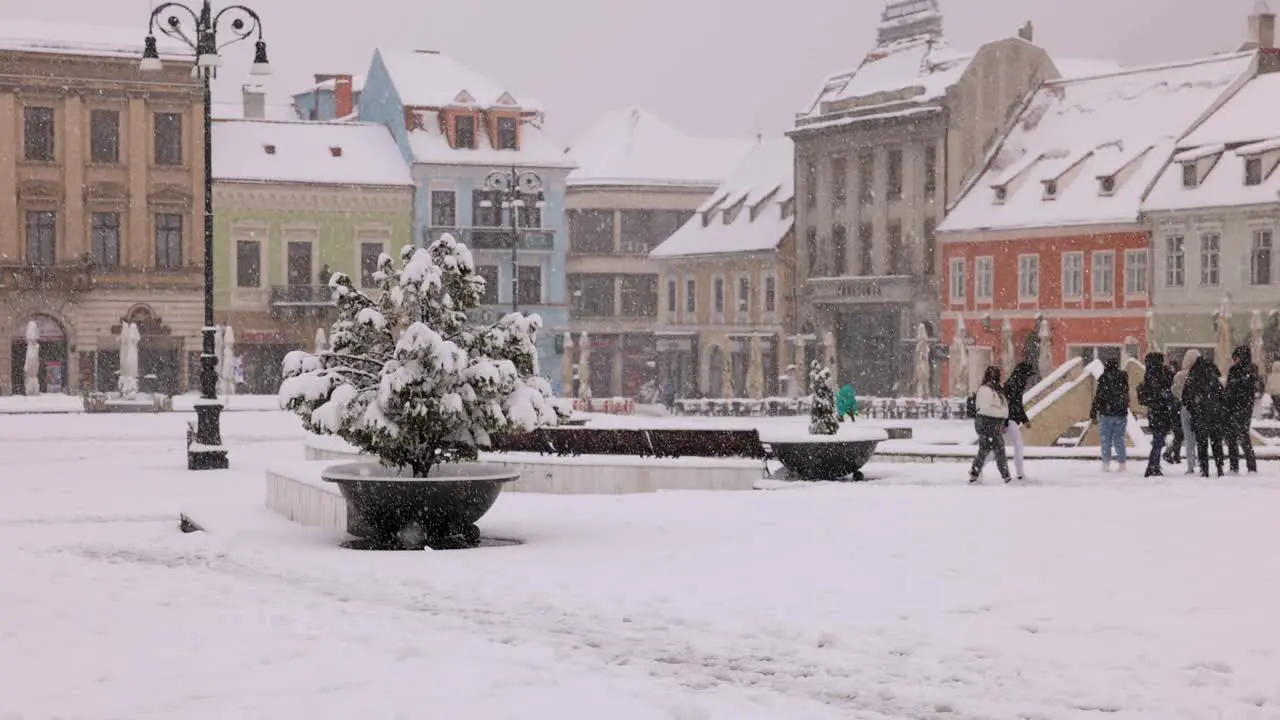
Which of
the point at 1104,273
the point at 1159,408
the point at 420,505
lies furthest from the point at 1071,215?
the point at 420,505

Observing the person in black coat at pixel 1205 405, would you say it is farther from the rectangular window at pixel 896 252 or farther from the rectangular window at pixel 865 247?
the rectangular window at pixel 865 247

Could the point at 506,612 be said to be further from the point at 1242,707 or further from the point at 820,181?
the point at 820,181

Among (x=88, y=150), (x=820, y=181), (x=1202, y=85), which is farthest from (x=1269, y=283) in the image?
(x=88, y=150)

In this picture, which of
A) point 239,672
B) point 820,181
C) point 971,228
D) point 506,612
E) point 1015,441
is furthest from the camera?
point 820,181

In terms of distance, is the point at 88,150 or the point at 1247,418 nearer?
the point at 1247,418

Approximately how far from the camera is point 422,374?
14.0 metres

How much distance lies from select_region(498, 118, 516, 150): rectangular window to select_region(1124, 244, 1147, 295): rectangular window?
22559mm

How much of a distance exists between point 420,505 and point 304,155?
46.9m

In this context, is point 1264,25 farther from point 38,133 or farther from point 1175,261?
point 38,133

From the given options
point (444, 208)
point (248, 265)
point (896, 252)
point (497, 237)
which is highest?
point (444, 208)

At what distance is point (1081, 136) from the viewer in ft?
169

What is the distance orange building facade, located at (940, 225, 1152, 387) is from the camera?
Answer: 158ft

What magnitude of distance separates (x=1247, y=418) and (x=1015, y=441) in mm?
3219

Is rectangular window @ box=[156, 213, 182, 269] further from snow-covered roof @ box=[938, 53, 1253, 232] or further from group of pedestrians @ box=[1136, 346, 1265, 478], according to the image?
group of pedestrians @ box=[1136, 346, 1265, 478]
